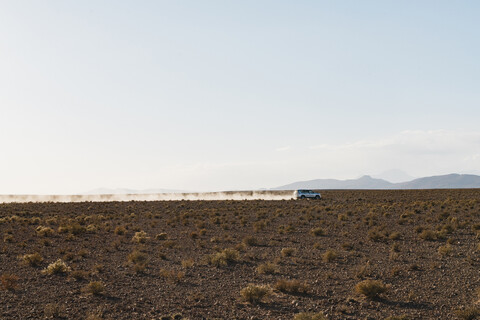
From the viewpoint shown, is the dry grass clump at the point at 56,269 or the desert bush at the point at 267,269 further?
the desert bush at the point at 267,269

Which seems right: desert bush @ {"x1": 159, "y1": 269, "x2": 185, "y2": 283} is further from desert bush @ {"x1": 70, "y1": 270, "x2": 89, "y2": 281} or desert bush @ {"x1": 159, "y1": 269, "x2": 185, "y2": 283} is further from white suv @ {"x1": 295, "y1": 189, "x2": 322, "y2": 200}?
white suv @ {"x1": 295, "y1": 189, "x2": 322, "y2": 200}

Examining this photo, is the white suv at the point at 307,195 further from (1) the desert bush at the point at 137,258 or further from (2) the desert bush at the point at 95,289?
(2) the desert bush at the point at 95,289

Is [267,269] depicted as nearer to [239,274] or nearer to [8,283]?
[239,274]

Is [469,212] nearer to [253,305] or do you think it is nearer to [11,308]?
[253,305]

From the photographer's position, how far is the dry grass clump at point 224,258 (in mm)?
16500

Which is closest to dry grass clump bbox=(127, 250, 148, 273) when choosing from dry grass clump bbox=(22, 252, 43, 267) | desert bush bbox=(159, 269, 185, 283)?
desert bush bbox=(159, 269, 185, 283)

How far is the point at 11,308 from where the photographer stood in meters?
11.1

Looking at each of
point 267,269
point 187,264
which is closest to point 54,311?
point 187,264

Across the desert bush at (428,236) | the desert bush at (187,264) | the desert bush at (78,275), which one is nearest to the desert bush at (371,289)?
the desert bush at (187,264)

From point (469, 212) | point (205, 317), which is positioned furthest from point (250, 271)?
point (469, 212)

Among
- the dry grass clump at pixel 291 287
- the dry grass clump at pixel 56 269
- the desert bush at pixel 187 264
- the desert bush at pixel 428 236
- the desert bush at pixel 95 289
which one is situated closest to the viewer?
the desert bush at pixel 95 289

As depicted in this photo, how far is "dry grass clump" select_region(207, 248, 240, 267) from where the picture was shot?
1650 centimetres

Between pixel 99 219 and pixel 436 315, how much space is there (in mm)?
30736

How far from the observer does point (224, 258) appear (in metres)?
16.9
